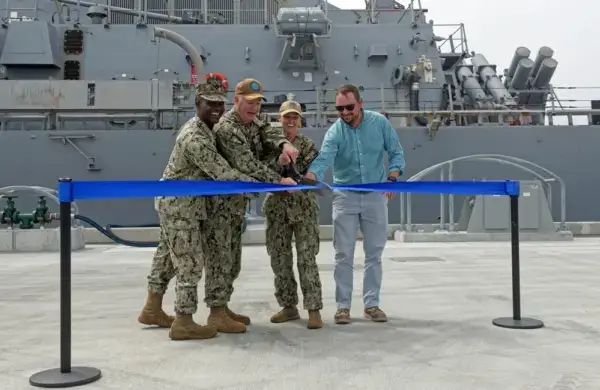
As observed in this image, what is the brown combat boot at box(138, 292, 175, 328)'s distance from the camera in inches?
146

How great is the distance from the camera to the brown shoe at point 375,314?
381 cm

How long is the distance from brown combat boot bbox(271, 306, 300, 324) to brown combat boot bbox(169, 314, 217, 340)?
562 millimetres

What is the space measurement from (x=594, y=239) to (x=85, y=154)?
9.74m

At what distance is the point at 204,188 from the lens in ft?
10.4

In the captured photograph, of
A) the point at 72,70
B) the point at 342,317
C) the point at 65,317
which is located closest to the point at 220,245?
the point at 342,317

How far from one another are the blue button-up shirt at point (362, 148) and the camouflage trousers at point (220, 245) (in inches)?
26.8

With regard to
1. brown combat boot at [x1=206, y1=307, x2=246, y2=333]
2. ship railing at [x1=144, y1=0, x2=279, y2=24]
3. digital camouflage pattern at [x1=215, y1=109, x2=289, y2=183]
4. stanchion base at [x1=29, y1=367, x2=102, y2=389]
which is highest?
ship railing at [x1=144, y1=0, x2=279, y2=24]

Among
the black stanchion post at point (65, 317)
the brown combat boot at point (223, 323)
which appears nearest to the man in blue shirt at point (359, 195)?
the brown combat boot at point (223, 323)

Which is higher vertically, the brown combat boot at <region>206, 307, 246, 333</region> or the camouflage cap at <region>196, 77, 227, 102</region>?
the camouflage cap at <region>196, 77, 227, 102</region>

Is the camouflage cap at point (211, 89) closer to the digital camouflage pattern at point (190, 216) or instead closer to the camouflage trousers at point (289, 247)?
the digital camouflage pattern at point (190, 216)

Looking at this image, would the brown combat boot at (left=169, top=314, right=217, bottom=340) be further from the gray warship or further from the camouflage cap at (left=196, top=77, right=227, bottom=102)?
the gray warship

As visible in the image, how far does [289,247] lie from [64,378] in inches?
65.5

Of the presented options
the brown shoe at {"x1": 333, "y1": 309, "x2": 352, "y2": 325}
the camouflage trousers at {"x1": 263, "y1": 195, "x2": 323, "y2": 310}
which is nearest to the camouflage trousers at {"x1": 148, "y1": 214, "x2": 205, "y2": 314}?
the camouflage trousers at {"x1": 263, "y1": 195, "x2": 323, "y2": 310}

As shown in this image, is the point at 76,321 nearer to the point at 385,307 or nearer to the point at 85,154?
the point at 385,307
